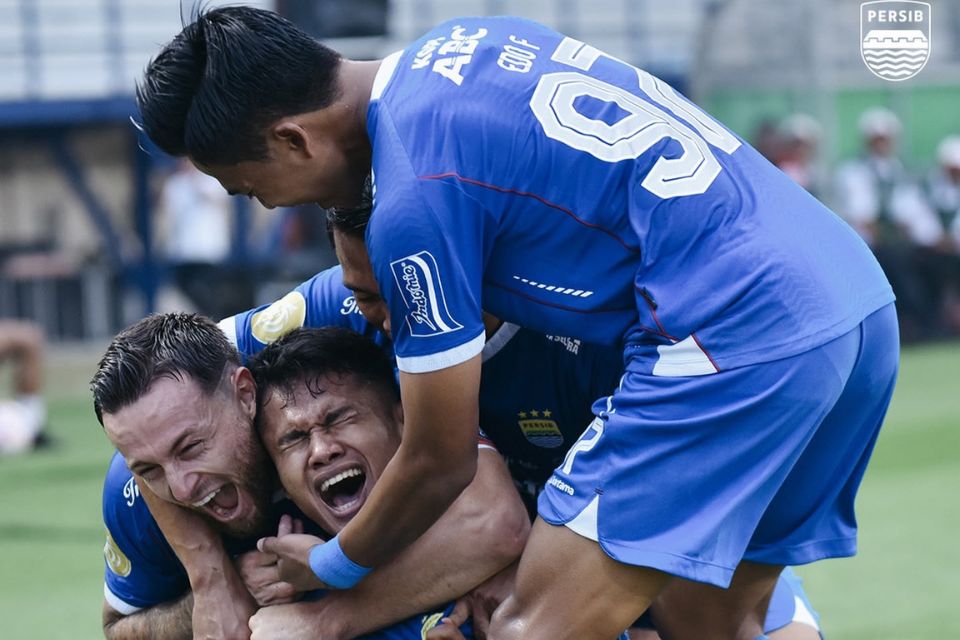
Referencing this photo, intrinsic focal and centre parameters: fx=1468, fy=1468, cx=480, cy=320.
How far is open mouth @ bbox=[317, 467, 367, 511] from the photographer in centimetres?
358

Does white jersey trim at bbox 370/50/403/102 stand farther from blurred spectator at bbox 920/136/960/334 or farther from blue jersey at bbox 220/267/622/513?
blurred spectator at bbox 920/136/960/334

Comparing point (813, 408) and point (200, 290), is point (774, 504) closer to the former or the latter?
point (813, 408)

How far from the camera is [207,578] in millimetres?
3656

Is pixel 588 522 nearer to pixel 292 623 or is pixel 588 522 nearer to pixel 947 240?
pixel 292 623

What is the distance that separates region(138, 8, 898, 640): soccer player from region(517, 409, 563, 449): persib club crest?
49 cm

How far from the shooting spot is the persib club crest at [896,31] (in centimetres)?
860

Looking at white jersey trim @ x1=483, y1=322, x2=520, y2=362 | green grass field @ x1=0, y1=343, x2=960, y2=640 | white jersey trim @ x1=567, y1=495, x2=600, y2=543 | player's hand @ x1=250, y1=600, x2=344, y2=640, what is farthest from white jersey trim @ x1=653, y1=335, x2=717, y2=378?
green grass field @ x1=0, y1=343, x2=960, y2=640

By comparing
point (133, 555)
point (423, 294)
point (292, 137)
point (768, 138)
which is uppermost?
point (292, 137)

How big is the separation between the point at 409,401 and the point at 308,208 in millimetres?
6792

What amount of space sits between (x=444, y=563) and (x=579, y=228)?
871mm

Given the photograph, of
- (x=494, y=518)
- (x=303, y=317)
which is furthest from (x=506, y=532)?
(x=303, y=317)

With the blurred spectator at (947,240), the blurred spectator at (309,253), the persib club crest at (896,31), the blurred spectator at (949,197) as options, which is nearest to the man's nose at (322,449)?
the blurred spectator at (309,253)

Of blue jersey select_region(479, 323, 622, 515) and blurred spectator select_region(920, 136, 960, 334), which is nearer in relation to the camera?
blue jersey select_region(479, 323, 622, 515)

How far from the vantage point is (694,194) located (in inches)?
125
